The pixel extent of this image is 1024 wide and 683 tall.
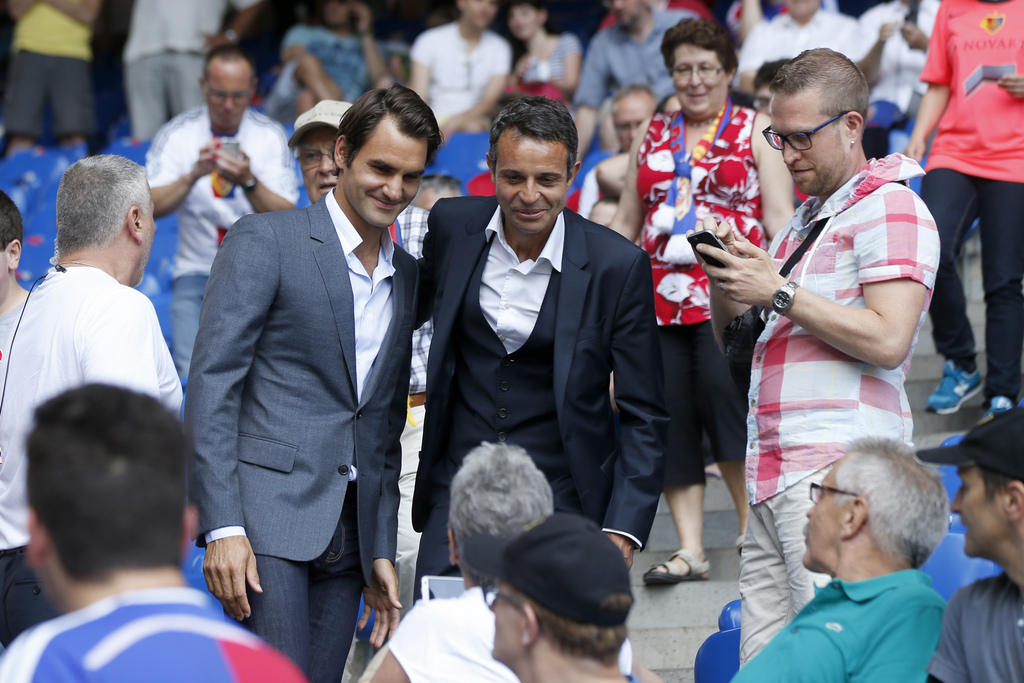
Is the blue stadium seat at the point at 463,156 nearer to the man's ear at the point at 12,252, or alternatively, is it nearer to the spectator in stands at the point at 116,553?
the man's ear at the point at 12,252

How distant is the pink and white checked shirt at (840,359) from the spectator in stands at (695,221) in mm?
1243

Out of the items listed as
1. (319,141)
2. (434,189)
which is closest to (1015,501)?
(319,141)

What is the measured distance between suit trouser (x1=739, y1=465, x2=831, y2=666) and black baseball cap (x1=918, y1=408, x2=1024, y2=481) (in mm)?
502

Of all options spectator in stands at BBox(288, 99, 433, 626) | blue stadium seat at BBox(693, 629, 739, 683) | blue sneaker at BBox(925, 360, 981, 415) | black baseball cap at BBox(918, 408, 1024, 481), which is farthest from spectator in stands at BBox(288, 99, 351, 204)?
blue sneaker at BBox(925, 360, 981, 415)

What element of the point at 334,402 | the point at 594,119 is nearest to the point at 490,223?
the point at 334,402

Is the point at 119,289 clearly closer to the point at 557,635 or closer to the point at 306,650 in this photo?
the point at 306,650

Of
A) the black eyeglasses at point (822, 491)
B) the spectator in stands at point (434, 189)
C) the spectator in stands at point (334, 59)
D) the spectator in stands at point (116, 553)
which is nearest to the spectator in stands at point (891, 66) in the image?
the spectator in stands at point (434, 189)

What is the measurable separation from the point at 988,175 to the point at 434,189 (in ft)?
7.81

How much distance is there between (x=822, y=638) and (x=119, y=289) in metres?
1.66

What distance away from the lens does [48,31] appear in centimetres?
820

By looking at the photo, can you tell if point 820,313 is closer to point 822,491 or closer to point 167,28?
point 822,491

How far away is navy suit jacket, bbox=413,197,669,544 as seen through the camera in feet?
8.29

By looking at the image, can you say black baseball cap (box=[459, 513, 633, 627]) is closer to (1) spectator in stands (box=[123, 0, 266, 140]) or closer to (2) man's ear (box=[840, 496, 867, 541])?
(2) man's ear (box=[840, 496, 867, 541])

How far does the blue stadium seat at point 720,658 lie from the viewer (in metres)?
2.82
